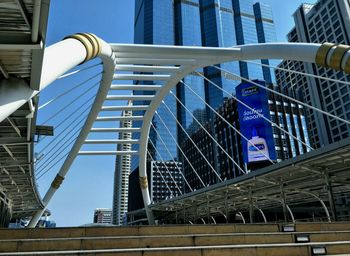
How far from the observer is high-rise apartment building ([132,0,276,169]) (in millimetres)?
152250

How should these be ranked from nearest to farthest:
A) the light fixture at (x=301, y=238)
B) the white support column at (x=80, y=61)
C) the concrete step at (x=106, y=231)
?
the light fixture at (x=301, y=238) → the concrete step at (x=106, y=231) → the white support column at (x=80, y=61)

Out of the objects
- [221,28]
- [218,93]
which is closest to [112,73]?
[218,93]

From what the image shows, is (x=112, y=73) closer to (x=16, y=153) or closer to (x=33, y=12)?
(x=16, y=153)

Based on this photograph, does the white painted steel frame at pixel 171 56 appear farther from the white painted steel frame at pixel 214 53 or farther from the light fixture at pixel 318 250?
the light fixture at pixel 318 250

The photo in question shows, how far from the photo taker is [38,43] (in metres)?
7.34

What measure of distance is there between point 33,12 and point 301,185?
19184 mm

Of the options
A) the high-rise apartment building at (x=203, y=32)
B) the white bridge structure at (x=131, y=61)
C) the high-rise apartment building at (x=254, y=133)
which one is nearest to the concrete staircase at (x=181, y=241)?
the white bridge structure at (x=131, y=61)

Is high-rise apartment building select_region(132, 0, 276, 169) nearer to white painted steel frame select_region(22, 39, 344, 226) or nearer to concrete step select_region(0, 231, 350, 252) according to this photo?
white painted steel frame select_region(22, 39, 344, 226)

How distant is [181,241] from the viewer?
7.73 meters

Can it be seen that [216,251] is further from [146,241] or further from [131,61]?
[131,61]

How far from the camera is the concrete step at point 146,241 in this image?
7262mm

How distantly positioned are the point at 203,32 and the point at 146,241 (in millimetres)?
172910

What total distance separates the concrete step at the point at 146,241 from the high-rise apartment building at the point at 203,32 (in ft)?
439

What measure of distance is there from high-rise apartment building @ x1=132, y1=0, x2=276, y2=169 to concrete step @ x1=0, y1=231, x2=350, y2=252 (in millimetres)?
133768
